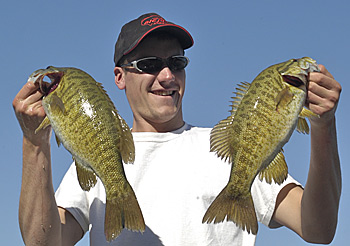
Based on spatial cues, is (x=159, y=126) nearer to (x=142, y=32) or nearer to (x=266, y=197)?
(x=142, y=32)

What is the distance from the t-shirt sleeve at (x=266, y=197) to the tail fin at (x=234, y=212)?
1.16 m

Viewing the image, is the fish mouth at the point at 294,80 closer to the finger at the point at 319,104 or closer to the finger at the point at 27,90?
the finger at the point at 319,104

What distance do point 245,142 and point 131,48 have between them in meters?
2.30

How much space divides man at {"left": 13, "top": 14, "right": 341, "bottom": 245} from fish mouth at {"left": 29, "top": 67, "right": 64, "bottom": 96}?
2.9 inches

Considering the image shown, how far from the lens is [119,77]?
6473 millimetres

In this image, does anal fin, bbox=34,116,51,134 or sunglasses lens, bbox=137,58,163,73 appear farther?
sunglasses lens, bbox=137,58,163,73

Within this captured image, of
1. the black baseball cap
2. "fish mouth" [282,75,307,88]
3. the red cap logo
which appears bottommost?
"fish mouth" [282,75,307,88]

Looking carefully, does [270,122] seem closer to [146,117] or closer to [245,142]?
[245,142]

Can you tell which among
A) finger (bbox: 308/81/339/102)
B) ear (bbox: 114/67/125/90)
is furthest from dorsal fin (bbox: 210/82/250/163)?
ear (bbox: 114/67/125/90)

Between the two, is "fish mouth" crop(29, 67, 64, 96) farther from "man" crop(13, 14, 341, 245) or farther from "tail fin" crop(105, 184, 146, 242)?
"tail fin" crop(105, 184, 146, 242)

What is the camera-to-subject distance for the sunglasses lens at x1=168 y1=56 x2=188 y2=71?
5930 millimetres

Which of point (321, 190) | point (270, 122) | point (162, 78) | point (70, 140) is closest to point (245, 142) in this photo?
point (270, 122)

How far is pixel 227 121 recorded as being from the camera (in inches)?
174

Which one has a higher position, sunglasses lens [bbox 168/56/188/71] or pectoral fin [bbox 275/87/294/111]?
sunglasses lens [bbox 168/56/188/71]
